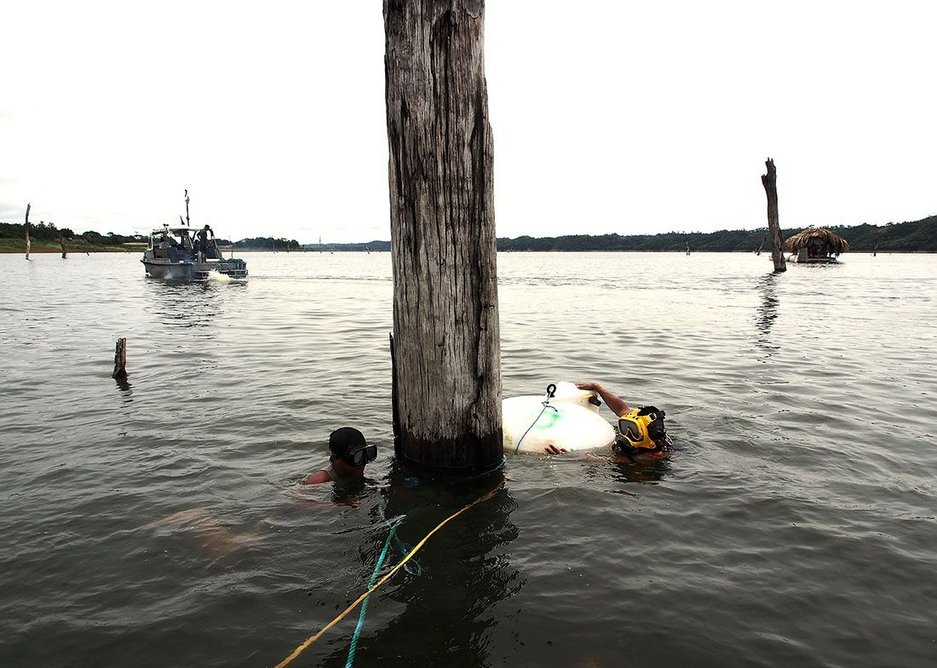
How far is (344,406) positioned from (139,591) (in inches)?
173

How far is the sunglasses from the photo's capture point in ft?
16.3

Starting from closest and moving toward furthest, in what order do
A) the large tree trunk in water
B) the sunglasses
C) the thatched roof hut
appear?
the large tree trunk in water < the sunglasses < the thatched roof hut

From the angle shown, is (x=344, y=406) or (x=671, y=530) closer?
(x=671, y=530)

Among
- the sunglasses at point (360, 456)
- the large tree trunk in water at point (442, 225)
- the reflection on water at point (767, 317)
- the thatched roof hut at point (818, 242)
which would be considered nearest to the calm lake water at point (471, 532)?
the sunglasses at point (360, 456)

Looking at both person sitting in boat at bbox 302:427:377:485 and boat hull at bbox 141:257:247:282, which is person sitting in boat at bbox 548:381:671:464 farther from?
boat hull at bbox 141:257:247:282

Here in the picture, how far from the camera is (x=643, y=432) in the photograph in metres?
5.55

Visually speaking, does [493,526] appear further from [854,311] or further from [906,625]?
[854,311]

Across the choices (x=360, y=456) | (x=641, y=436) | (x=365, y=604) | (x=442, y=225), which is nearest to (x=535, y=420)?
(x=641, y=436)

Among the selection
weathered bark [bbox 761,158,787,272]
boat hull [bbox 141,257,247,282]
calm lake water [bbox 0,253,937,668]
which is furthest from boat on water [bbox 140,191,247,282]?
weathered bark [bbox 761,158,787,272]

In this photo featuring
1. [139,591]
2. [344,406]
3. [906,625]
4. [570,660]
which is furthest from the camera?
[344,406]

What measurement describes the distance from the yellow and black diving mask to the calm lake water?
0.24m

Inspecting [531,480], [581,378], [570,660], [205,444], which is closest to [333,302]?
[581,378]

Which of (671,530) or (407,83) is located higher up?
(407,83)

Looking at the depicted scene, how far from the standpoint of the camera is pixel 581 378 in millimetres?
9453
